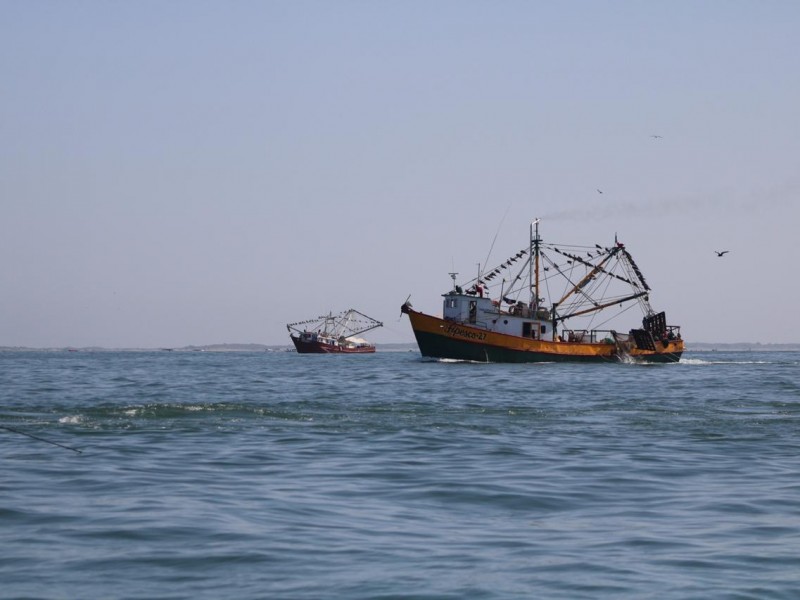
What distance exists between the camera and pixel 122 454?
18922mm

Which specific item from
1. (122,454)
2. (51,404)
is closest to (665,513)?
(122,454)

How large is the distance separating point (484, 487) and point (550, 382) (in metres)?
32.5

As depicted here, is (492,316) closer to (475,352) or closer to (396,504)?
(475,352)

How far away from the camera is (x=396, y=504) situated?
14102mm

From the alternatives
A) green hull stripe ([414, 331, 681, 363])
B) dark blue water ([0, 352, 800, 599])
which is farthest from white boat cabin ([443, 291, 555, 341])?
dark blue water ([0, 352, 800, 599])

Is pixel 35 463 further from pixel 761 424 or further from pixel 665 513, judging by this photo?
pixel 761 424

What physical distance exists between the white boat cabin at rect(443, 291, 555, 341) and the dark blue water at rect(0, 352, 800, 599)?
45.4 metres

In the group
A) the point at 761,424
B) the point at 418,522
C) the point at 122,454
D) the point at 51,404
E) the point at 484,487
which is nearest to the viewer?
the point at 418,522

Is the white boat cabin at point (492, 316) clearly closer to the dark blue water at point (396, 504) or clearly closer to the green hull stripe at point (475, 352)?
the green hull stripe at point (475, 352)

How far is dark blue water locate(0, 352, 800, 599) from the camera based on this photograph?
32.8ft

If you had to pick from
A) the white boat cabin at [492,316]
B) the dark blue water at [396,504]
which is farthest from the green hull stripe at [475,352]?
the dark blue water at [396,504]

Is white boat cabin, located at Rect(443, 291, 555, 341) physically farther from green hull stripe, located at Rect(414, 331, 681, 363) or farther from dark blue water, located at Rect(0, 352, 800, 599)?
dark blue water, located at Rect(0, 352, 800, 599)

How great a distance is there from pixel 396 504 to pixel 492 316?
60654 millimetres

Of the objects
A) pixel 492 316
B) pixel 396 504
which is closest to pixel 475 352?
pixel 492 316
